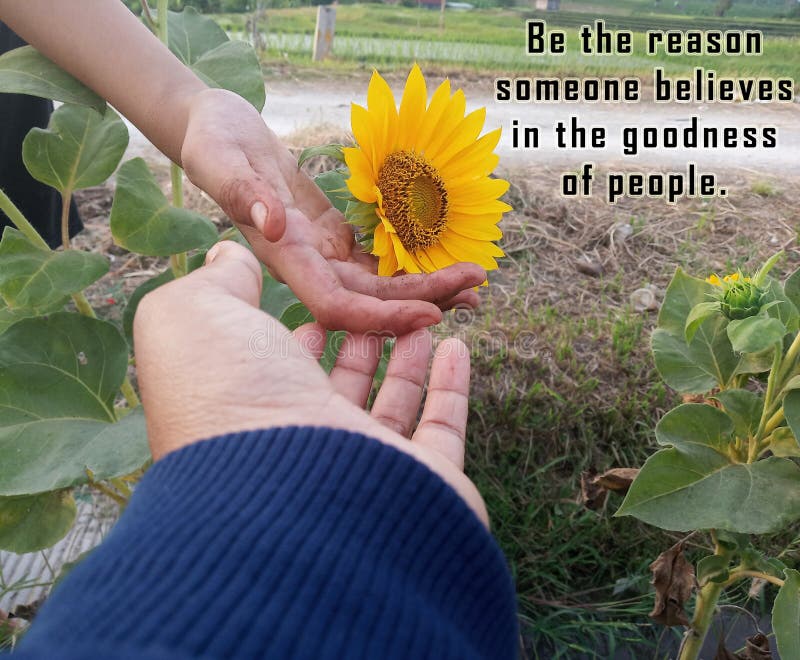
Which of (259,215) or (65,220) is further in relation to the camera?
(65,220)

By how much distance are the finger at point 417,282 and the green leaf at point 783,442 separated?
37 centimetres

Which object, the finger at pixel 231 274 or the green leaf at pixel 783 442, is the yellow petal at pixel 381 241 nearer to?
the finger at pixel 231 274

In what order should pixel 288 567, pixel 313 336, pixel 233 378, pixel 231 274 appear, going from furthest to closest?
pixel 313 336
pixel 231 274
pixel 233 378
pixel 288 567

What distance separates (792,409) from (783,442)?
11 centimetres

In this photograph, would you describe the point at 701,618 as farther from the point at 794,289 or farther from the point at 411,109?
the point at 411,109

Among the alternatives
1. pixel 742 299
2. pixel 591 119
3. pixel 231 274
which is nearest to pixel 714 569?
pixel 742 299

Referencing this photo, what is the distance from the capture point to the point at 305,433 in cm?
56

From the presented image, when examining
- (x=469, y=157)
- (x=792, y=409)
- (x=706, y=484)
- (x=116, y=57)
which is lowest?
(x=706, y=484)

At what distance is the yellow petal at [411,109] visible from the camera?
0.79 meters

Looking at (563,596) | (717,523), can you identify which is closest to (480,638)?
(717,523)

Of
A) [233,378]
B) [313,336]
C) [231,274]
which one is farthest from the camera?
[313,336]

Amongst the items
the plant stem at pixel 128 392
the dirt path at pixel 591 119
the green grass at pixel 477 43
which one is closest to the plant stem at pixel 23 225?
the plant stem at pixel 128 392

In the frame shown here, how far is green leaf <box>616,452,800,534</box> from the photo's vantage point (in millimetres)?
729

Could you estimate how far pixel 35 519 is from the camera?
892 millimetres
